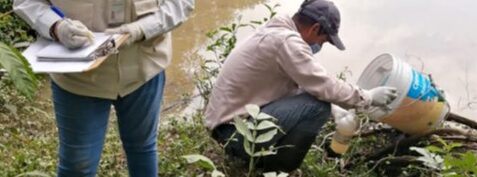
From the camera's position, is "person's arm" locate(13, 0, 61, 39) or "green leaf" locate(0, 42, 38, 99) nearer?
"green leaf" locate(0, 42, 38, 99)

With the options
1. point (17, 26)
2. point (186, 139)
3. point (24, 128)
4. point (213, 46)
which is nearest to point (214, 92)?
point (186, 139)

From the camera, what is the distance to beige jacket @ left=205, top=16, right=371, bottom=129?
2689 mm

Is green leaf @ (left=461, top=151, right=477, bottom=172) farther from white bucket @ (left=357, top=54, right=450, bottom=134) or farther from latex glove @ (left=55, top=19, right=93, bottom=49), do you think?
white bucket @ (left=357, top=54, right=450, bottom=134)

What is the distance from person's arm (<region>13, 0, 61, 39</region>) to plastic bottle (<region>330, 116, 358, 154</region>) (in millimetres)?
1417

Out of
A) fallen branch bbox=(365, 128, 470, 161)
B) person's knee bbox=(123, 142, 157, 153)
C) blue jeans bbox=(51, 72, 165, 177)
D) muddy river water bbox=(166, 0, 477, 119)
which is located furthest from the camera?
muddy river water bbox=(166, 0, 477, 119)

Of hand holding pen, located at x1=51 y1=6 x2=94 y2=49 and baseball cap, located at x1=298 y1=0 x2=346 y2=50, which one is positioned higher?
hand holding pen, located at x1=51 y1=6 x2=94 y2=49

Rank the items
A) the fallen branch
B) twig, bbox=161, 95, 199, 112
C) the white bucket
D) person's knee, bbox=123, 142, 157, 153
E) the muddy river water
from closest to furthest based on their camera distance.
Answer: person's knee, bbox=123, 142, 157, 153 < the white bucket < the fallen branch < twig, bbox=161, 95, 199, 112 < the muddy river water

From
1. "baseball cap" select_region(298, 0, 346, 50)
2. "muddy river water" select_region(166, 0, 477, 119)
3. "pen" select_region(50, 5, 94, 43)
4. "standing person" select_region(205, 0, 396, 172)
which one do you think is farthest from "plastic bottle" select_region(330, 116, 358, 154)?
"muddy river water" select_region(166, 0, 477, 119)

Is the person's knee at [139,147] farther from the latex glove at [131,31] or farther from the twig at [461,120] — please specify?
the twig at [461,120]

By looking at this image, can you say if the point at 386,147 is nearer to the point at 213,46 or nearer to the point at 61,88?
the point at 213,46

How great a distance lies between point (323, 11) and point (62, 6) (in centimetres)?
119

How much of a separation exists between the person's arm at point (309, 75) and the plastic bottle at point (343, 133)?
0.62 feet

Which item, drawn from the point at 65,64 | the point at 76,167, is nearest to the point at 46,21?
the point at 65,64

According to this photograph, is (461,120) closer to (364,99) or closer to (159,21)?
(364,99)
